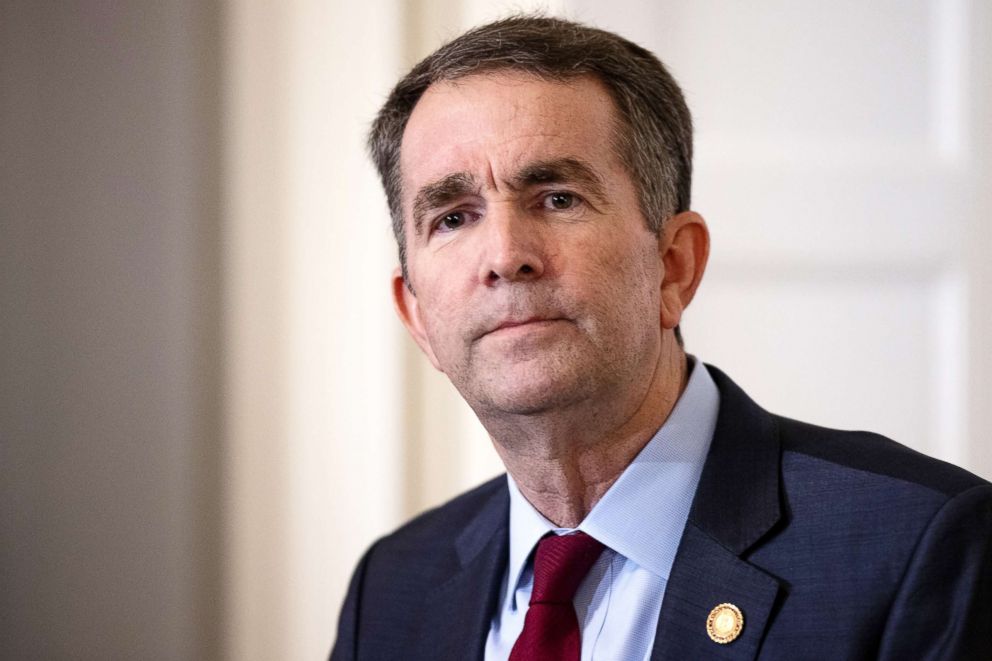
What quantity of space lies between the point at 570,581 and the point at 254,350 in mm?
941

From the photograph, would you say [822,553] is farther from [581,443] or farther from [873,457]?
[581,443]

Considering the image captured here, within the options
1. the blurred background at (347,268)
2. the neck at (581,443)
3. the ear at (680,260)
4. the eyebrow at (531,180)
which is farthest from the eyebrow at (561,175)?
the blurred background at (347,268)

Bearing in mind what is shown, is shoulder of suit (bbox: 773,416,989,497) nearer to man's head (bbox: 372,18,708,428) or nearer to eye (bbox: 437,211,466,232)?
man's head (bbox: 372,18,708,428)

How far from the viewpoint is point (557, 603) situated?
4.46ft

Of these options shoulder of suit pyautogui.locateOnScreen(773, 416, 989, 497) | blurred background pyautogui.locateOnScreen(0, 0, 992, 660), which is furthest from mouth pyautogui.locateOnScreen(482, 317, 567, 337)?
blurred background pyautogui.locateOnScreen(0, 0, 992, 660)

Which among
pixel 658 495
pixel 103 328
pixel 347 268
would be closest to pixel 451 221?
pixel 658 495

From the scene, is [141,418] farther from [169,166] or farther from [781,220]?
[781,220]

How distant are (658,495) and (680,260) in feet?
1.11

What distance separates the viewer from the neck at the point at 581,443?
4.46 ft

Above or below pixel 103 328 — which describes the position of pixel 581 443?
below

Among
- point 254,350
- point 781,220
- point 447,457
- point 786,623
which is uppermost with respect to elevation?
point 781,220

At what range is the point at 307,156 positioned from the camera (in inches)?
81.0

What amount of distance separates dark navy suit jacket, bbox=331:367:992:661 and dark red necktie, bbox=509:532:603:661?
13 cm

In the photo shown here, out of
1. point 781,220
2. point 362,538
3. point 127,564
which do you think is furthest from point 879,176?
point 127,564
